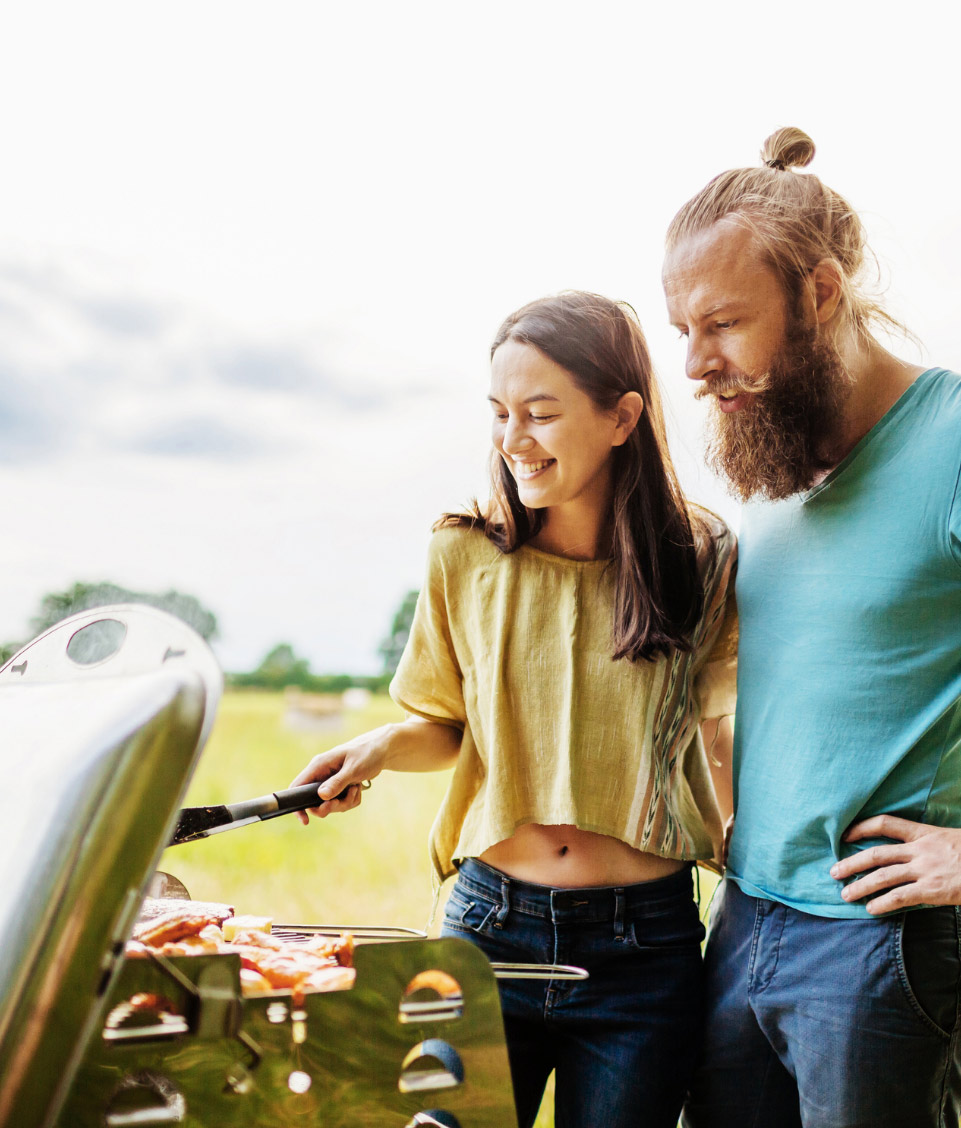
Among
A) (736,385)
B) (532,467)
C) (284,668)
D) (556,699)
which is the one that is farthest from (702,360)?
(284,668)

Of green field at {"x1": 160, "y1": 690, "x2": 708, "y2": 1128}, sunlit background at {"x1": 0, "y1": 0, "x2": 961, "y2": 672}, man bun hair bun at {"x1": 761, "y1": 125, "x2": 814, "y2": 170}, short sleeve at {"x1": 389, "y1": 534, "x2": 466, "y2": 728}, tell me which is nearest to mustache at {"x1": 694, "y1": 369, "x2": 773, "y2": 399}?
man bun hair bun at {"x1": 761, "y1": 125, "x2": 814, "y2": 170}

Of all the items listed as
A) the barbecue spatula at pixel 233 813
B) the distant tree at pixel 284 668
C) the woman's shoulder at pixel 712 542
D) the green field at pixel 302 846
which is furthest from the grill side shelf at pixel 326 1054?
the distant tree at pixel 284 668

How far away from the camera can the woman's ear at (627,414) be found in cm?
146

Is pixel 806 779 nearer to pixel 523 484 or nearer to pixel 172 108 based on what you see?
pixel 523 484

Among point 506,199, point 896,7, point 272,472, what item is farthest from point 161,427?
point 896,7

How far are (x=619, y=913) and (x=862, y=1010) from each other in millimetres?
317

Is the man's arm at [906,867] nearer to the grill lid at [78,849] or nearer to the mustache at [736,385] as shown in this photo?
the mustache at [736,385]

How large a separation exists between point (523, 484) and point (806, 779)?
563mm

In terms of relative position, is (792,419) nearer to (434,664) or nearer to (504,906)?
(434,664)

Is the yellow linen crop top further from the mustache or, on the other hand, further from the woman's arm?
the mustache

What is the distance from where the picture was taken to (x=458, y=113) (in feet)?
16.2

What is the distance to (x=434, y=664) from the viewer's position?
1492 millimetres

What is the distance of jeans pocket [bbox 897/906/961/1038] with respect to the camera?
115cm

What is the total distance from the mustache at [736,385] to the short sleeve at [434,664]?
0.46 meters
